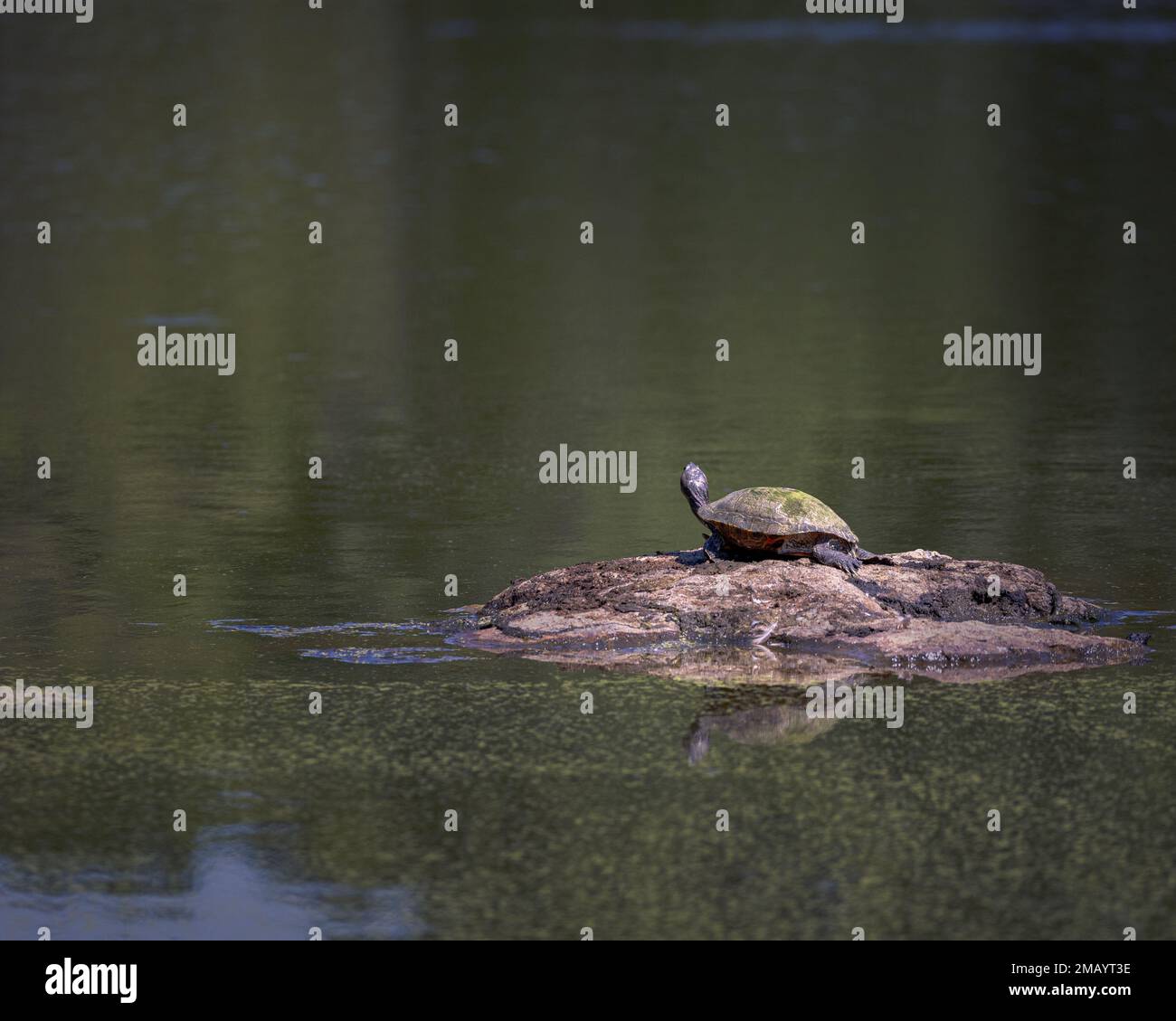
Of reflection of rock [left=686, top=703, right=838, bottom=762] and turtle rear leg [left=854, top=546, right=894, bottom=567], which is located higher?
turtle rear leg [left=854, top=546, right=894, bottom=567]

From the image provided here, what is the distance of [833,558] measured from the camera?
1045cm

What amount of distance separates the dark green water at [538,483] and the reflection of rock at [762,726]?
0.04 metres

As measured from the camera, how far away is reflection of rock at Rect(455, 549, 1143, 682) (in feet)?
31.3

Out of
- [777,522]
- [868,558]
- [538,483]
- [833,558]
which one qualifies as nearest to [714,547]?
[777,522]

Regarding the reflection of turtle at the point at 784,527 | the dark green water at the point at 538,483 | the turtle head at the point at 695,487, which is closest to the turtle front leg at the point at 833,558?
the reflection of turtle at the point at 784,527

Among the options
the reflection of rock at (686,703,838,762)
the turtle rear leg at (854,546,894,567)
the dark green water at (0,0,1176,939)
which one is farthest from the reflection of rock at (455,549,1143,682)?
the reflection of rock at (686,703,838,762)

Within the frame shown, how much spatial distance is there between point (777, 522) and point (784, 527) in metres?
0.05

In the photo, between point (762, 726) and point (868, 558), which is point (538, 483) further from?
point (762, 726)

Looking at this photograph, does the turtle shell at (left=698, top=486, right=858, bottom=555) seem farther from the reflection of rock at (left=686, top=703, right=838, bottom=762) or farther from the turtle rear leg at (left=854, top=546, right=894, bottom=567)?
the reflection of rock at (left=686, top=703, right=838, bottom=762)

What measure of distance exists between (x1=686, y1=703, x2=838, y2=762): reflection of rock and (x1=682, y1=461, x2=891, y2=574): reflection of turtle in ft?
5.55

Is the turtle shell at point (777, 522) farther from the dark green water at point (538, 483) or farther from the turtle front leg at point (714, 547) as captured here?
the dark green water at point (538, 483)

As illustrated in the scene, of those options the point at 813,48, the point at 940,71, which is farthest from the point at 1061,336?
the point at 813,48
